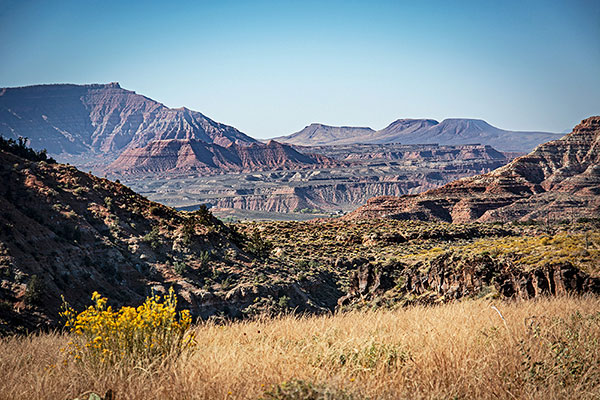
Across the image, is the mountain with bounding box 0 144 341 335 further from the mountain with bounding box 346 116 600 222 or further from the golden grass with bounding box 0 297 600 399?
the mountain with bounding box 346 116 600 222

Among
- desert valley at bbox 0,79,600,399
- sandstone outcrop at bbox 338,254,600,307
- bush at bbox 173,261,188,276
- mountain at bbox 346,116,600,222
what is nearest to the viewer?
desert valley at bbox 0,79,600,399

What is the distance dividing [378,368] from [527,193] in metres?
135

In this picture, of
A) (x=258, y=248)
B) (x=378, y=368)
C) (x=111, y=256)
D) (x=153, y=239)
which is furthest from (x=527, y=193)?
(x=378, y=368)

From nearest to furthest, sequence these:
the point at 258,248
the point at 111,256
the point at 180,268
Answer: the point at 111,256
the point at 180,268
the point at 258,248

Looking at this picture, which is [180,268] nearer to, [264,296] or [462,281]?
[264,296]

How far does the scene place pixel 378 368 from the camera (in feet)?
16.3

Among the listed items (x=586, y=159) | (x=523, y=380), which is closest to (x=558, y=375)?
(x=523, y=380)

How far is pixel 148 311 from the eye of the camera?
18.8ft

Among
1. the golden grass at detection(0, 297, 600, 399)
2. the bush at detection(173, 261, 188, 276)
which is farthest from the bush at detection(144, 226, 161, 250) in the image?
the golden grass at detection(0, 297, 600, 399)

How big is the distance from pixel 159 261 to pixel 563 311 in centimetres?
2379

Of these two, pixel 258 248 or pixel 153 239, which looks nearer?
pixel 153 239

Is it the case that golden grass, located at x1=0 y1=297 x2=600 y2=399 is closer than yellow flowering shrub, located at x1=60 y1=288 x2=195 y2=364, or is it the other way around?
golden grass, located at x1=0 y1=297 x2=600 y2=399

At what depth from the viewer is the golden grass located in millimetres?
4566

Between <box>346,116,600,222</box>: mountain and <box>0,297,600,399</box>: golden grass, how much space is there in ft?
316
